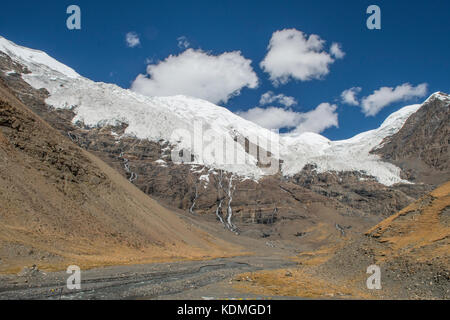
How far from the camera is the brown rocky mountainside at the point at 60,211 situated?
31156mm

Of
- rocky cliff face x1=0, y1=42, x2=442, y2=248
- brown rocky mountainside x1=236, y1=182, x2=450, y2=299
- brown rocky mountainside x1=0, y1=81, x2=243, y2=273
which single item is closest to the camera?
brown rocky mountainside x1=236, y1=182, x2=450, y2=299

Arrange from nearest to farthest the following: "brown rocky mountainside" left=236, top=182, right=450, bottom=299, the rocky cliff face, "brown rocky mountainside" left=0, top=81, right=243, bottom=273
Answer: "brown rocky mountainside" left=236, top=182, right=450, bottom=299 < "brown rocky mountainside" left=0, top=81, right=243, bottom=273 < the rocky cliff face

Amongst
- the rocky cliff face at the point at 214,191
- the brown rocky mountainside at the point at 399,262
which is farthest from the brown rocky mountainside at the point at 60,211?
the rocky cliff face at the point at 214,191

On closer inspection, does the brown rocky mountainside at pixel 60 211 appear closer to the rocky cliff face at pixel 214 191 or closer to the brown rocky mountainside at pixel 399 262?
the brown rocky mountainside at pixel 399 262

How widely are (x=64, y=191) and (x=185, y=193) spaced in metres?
104

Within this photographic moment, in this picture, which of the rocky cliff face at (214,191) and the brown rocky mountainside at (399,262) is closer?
the brown rocky mountainside at (399,262)

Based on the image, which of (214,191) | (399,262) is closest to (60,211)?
(399,262)

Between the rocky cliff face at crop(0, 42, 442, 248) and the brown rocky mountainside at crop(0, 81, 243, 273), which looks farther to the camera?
the rocky cliff face at crop(0, 42, 442, 248)

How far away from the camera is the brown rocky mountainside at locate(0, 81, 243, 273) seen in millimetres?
31156

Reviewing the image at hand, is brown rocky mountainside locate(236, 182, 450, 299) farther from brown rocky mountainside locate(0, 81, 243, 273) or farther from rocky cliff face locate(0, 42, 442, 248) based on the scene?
rocky cliff face locate(0, 42, 442, 248)

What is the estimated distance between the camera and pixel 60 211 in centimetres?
4062

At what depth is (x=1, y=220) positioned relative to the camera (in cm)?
3092

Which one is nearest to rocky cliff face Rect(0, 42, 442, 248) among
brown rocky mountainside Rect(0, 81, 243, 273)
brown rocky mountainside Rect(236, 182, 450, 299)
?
brown rocky mountainside Rect(0, 81, 243, 273)

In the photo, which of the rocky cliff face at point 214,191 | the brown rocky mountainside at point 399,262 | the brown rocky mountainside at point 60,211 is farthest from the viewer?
the rocky cliff face at point 214,191
